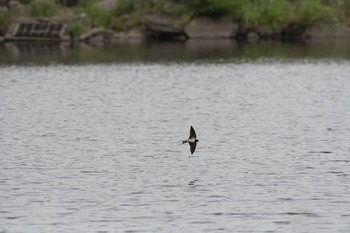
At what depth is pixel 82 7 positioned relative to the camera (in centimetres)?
11900

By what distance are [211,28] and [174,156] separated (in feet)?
238

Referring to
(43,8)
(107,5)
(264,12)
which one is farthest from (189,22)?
(43,8)

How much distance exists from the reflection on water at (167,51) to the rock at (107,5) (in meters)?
8.43

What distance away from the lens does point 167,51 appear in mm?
96875

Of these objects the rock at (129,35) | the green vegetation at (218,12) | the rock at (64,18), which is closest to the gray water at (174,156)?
the green vegetation at (218,12)

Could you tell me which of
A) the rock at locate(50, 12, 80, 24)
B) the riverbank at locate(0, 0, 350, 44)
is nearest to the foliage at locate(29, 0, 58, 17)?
the riverbank at locate(0, 0, 350, 44)

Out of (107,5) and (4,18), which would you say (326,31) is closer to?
(107,5)

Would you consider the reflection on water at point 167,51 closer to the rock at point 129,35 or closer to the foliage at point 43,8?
the rock at point 129,35

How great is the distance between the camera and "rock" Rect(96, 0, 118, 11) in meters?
118

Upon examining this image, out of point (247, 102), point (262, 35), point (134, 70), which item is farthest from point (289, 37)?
point (247, 102)

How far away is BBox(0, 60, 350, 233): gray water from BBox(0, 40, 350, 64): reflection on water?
1699cm

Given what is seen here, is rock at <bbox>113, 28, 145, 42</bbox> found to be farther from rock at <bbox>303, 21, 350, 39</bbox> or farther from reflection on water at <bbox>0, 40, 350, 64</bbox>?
rock at <bbox>303, 21, 350, 39</bbox>

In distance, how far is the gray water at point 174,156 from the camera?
1243 inches

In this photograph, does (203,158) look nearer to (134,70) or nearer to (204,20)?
(134,70)
